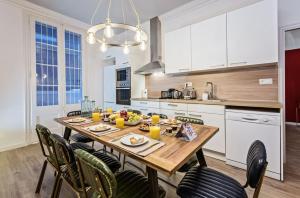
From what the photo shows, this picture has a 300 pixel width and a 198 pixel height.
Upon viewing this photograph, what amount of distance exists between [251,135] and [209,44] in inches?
62.7

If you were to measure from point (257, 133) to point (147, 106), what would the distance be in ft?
6.84

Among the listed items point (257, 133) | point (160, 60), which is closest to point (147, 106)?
point (160, 60)

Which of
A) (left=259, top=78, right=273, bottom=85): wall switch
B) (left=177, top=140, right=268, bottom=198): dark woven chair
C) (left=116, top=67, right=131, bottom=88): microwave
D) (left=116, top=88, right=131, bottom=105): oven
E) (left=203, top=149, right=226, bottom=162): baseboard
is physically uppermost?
(left=116, top=67, right=131, bottom=88): microwave

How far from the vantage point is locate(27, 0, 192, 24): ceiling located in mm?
3117

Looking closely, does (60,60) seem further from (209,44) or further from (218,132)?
(218,132)

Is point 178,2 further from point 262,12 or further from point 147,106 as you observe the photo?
point 147,106

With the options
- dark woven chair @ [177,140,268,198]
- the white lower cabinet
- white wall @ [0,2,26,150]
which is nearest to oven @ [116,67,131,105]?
the white lower cabinet

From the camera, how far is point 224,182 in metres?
1.13

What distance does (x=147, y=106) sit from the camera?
3.49 metres

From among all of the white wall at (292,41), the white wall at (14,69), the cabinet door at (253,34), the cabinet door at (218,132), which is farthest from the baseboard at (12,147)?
the white wall at (292,41)

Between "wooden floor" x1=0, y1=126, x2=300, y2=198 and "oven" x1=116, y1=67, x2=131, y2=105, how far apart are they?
2043 millimetres

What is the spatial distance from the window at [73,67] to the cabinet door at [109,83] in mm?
682

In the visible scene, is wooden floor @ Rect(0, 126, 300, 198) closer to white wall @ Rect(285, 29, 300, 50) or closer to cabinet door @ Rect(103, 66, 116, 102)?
cabinet door @ Rect(103, 66, 116, 102)

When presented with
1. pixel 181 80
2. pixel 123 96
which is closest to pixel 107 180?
pixel 181 80
